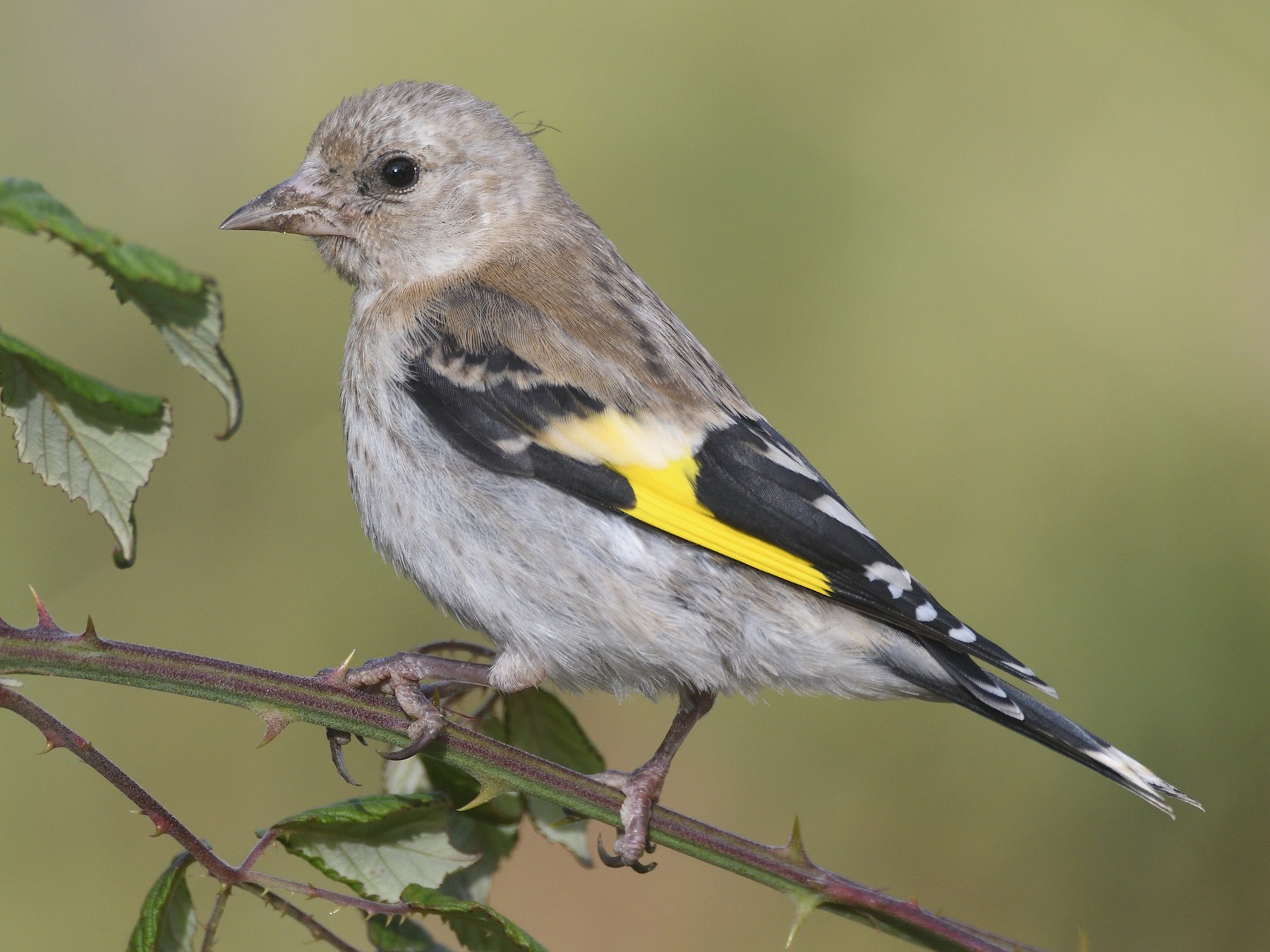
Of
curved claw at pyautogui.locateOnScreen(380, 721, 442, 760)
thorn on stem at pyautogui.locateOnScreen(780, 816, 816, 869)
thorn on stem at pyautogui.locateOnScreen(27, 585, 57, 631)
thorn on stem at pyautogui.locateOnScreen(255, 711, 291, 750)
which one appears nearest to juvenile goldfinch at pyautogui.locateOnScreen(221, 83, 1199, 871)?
curved claw at pyautogui.locateOnScreen(380, 721, 442, 760)

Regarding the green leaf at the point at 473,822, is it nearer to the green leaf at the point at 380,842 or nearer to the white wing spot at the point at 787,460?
the green leaf at the point at 380,842

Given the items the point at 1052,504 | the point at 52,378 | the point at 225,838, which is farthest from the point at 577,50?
the point at 52,378

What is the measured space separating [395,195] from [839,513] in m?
1.57

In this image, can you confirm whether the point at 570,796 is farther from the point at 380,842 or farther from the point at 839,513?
the point at 839,513

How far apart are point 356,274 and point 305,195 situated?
10.0 inches

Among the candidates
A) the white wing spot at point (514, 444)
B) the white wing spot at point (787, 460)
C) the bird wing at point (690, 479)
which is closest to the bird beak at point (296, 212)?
the bird wing at point (690, 479)

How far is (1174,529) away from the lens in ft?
15.4

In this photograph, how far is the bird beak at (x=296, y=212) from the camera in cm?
327

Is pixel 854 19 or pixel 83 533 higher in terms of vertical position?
pixel 854 19

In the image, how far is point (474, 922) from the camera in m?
1.98

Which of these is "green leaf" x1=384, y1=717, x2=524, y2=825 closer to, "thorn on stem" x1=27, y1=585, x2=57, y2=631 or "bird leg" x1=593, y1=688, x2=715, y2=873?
"bird leg" x1=593, y1=688, x2=715, y2=873

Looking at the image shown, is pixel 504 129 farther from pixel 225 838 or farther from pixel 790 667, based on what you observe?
pixel 225 838

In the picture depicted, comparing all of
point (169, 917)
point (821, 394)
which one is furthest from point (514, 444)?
point (821, 394)

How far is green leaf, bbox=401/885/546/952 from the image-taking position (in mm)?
1896
